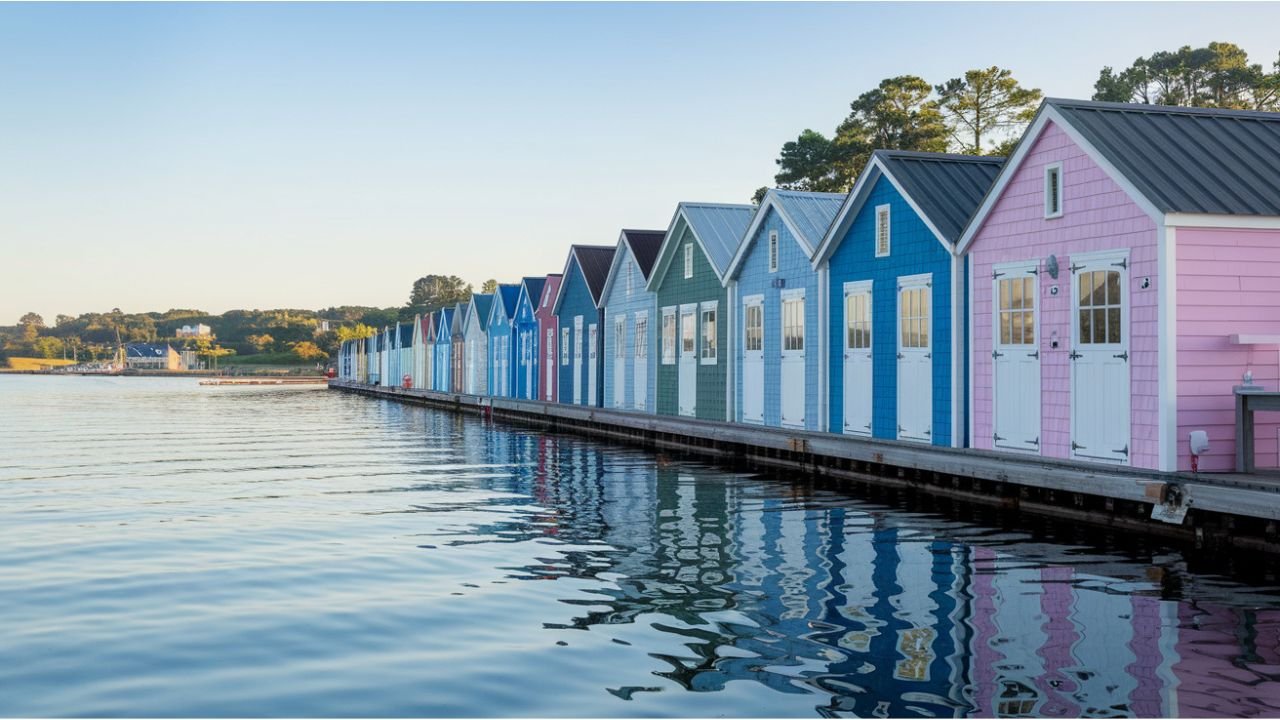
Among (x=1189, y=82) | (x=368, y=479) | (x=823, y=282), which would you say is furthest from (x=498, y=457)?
(x=1189, y=82)

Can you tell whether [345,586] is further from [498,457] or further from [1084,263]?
[498,457]

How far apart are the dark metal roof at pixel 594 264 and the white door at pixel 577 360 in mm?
1919

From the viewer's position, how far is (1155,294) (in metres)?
16.2

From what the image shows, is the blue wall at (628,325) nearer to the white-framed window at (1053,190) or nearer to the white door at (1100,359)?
the white-framed window at (1053,190)

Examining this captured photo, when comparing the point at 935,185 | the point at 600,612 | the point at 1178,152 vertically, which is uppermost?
the point at 935,185

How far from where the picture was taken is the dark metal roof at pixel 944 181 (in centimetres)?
2219

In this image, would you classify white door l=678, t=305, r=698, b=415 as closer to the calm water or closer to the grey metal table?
the calm water

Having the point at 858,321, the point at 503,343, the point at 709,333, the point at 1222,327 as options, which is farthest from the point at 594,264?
the point at 1222,327

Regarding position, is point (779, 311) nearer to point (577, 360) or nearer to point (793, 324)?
point (793, 324)

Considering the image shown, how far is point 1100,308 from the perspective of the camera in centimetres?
1747

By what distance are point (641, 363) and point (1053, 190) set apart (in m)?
22.2

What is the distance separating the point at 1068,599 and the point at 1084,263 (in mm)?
7768

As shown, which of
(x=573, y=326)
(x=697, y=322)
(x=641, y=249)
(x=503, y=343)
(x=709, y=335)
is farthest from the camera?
(x=503, y=343)

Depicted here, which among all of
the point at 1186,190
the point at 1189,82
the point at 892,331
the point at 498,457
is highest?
the point at 1189,82
